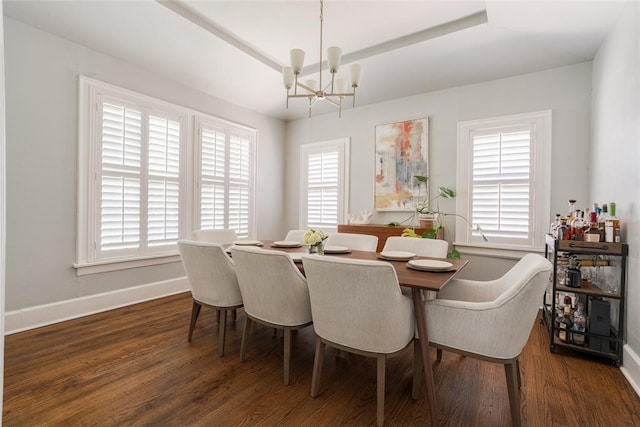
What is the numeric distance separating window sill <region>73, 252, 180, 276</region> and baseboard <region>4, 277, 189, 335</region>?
9.8 inches

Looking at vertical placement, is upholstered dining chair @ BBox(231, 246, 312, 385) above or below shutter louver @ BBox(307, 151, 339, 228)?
below

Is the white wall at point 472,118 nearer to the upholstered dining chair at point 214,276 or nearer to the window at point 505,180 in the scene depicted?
the window at point 505,180

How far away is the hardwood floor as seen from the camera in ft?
5.63

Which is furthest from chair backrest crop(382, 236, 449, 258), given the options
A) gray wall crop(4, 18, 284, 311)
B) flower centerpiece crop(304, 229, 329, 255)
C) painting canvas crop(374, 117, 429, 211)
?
gray wall crop(4, 18, 284, 311)

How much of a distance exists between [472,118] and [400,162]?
1020mm

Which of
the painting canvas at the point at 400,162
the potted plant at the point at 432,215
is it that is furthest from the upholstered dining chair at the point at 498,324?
the painting canvas at the point at 400,162

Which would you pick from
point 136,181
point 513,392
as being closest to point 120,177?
point 136,181

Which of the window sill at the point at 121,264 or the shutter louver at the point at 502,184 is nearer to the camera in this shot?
the window sill at the point at 121,264

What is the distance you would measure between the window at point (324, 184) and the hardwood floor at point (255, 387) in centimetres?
265

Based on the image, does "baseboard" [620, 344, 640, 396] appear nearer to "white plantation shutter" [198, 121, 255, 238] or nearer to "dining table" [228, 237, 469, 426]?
"dining table" [228, 237, 469, 426]

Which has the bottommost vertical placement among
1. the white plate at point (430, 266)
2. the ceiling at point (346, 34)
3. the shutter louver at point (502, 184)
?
the white plate at point (430, 266)

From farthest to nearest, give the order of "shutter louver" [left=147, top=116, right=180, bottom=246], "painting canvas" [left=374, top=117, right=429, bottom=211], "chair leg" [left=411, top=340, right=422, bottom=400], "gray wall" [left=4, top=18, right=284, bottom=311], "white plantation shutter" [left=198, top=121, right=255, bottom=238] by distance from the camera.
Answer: "white plantation shutter" [left=198, top=121, right=255, bottom=238], "painting canvas" [left=374, top=117, right=429, bottom=211], "shutter louver" [left=147, top=116, right=180, bottom=246], "gray wall" [left=4, top=18, right=284, bottom=311], "chair leg" [left=411, top=340, right=422, bottom=400]

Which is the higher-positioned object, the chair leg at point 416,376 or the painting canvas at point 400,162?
the painting canvas at point 400,162

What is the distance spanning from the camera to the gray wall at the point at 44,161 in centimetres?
277
